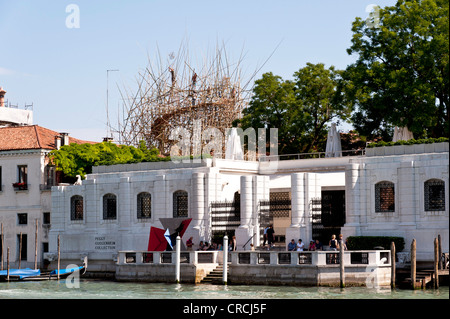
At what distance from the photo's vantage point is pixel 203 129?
66125 mm

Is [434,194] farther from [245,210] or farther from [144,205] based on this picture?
[144,205]

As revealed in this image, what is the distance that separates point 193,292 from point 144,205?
42.2 ft

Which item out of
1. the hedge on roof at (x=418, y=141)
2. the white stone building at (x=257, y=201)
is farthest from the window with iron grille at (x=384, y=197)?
the hedge on roof at (x=418, y=141)

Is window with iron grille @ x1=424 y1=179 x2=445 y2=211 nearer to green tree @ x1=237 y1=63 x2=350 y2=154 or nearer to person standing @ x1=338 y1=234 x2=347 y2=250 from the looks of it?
person standing @ x1=338 y1=234 x2=347 y2=250

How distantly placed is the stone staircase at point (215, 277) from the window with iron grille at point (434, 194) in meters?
10.3

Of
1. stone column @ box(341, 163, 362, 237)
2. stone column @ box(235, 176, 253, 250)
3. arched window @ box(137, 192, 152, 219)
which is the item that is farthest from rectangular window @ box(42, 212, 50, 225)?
stone column @ box(341, 163, 362, 237)

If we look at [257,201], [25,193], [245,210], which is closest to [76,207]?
[25,193]

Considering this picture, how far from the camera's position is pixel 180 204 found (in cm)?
5038

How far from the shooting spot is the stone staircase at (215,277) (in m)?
43.6

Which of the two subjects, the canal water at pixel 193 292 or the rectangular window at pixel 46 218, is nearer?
the canal water at pixel 193 292

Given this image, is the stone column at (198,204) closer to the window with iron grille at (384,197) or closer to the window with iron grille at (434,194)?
the window with iron grille at (384,197)

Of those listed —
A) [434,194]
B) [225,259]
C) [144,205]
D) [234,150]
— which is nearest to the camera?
[434,194]

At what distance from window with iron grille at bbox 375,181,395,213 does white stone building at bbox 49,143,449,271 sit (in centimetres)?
5
